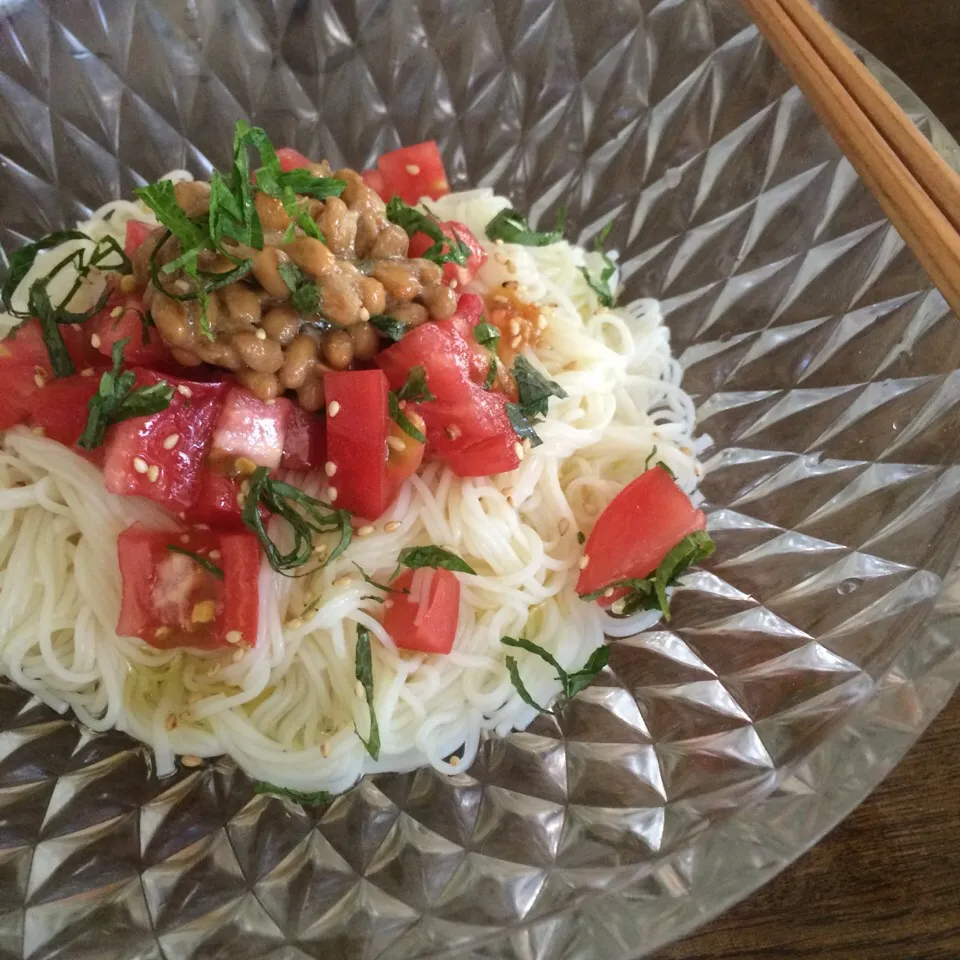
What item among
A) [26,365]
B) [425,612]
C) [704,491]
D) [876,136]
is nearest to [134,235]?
[26,365]

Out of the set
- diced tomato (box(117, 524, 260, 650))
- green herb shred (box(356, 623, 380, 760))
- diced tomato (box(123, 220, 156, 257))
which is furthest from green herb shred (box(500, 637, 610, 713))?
diced tomato (box(123, 220, 156, 257))

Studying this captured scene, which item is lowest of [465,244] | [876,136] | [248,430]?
[248,430]

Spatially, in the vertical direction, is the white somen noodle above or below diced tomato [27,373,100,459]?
below

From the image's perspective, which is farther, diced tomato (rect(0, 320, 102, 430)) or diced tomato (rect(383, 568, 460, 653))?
diced tomato (rect(0, 320, 102, 430))

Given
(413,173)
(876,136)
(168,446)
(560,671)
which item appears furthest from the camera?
(413,173)

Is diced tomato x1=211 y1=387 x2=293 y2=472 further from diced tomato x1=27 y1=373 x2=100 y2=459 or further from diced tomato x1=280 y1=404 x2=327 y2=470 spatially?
diced tomato x1=27 y1=373 x2=100 y2=459

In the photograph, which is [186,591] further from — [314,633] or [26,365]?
[26,365]
